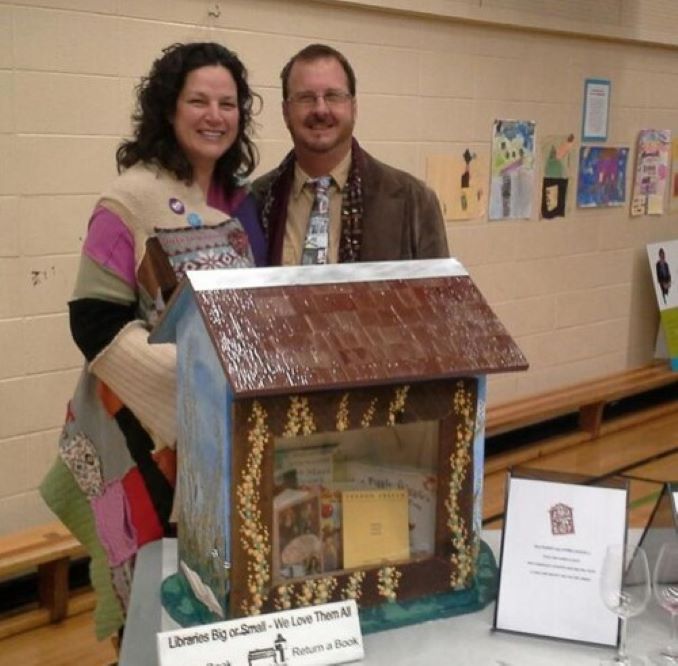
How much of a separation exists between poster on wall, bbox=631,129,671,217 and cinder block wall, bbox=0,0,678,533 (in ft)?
0.22

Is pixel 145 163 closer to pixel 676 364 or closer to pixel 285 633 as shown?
pixel 285 633

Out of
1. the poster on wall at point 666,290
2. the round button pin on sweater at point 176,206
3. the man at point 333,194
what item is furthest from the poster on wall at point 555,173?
the round button pin on sweater at point 176,206

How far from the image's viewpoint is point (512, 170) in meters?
4.43

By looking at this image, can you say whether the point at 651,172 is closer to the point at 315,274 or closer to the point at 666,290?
the point at 666,290

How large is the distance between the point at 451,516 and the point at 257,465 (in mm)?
317

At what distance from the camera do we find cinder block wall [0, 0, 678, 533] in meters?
2.88

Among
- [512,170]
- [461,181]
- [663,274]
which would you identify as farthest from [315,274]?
[663,274]

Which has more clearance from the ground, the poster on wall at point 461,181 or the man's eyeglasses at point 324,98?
the man's eyeglasses at point 324,98

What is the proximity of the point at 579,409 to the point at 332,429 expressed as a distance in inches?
155

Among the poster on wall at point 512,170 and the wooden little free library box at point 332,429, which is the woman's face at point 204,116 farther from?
the poster on wall at point 512,170

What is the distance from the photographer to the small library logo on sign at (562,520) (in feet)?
4.58

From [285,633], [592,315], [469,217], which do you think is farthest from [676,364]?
[285,633]

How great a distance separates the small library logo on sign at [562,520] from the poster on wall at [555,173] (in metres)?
3.41

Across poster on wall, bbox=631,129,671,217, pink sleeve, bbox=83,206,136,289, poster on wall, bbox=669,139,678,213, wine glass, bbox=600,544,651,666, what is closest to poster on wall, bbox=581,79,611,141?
poster on wall, bbox=631,129,671,217
